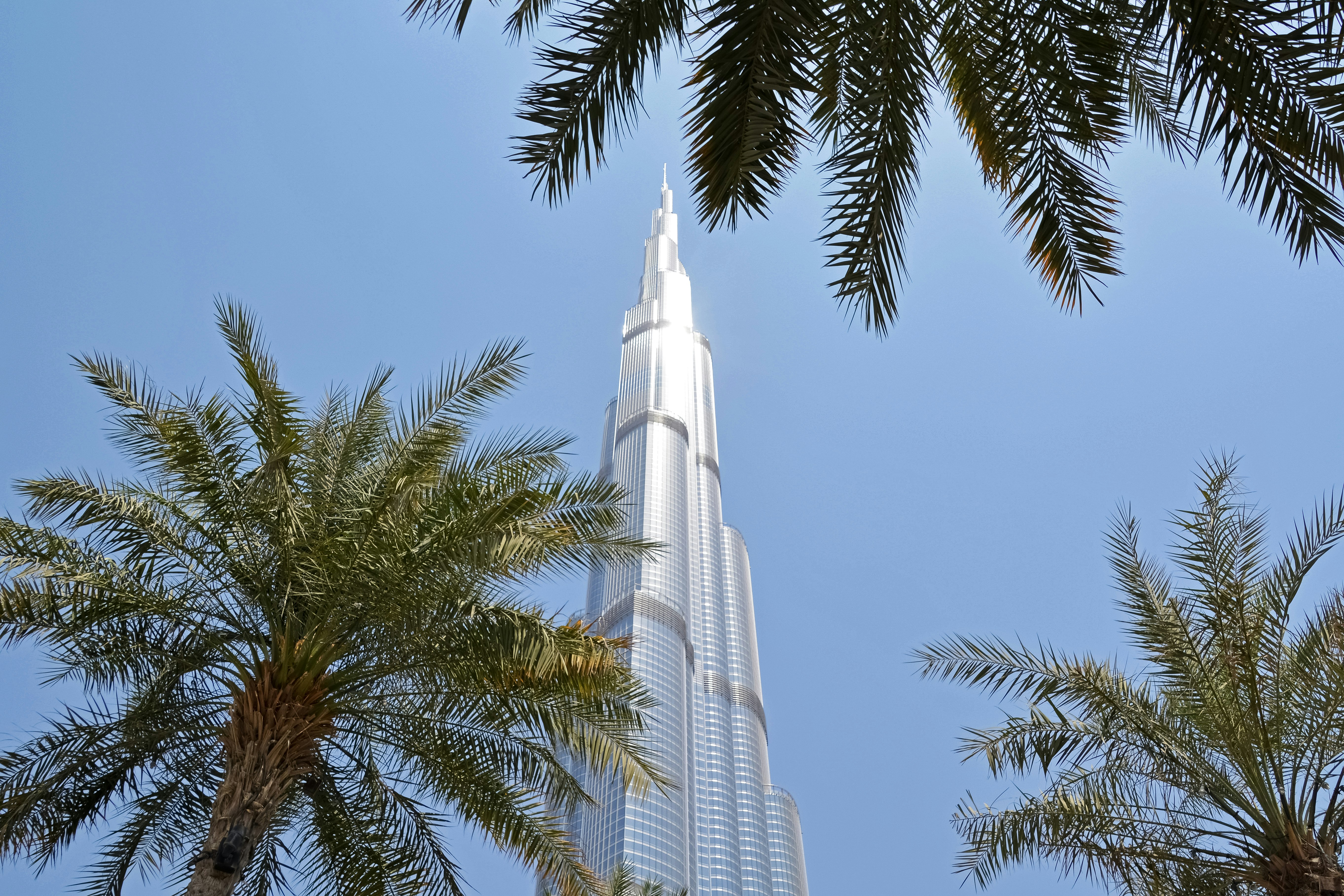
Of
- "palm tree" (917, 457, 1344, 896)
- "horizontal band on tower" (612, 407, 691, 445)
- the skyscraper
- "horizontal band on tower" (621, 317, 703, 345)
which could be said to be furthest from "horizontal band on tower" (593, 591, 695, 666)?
"palm tree" (917, 457, 1344, 896)

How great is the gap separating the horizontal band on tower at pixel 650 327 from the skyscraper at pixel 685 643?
1.02 feet

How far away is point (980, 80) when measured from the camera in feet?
23.7

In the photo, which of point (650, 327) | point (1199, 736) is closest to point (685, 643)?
point (650, 327)

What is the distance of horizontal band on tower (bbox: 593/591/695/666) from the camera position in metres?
120

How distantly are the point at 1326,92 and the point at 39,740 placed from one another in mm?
10700

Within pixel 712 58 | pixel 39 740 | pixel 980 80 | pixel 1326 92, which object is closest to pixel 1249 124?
pixel 1326 92

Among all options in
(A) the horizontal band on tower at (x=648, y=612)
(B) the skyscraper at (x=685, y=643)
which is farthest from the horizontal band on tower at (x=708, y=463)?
(A) the horizontal band on tower at (x=648, y=612)

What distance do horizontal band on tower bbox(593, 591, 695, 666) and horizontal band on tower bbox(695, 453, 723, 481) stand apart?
154 feet

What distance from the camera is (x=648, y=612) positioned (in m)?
120

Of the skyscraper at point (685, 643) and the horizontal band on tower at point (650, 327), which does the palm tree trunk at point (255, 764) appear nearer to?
the skyscraper at point (685, 643)

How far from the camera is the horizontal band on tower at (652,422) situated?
507ft

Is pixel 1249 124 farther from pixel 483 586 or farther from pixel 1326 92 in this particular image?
pixel 483 586

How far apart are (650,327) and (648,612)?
68425 mm

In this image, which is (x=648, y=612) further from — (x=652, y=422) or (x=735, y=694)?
(x=652, y=422)
